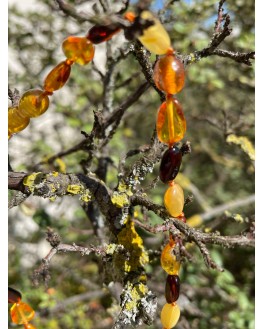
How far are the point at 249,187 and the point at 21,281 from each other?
2.96 feet

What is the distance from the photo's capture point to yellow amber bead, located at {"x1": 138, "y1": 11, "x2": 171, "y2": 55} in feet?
1.51

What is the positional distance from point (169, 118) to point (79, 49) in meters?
0.13

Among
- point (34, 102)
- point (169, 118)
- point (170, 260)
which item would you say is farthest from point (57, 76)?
point (170, 260)

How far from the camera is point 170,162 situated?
581mm

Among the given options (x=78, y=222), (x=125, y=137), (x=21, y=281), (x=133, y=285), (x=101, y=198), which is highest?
(x=125, y=137)

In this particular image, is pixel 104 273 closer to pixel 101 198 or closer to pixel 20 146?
pixel 101 198

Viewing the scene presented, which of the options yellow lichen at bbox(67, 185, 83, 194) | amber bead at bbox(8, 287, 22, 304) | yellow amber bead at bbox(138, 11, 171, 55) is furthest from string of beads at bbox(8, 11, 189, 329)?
amber bead at bbox(8, 287, 22, 304)

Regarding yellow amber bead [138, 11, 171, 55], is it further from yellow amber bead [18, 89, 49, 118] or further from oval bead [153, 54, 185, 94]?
yellow amber bead [18, 89, 49, 118]

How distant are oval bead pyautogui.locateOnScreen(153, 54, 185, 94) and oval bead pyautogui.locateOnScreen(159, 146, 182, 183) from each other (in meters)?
0.08

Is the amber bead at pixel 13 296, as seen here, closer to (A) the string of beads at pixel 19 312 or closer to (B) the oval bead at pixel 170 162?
(A) the string of beads at pixel 19 312

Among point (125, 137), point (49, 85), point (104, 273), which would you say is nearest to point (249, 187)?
point (125, 137)

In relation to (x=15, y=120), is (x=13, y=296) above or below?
below

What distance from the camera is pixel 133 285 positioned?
2.26 feet

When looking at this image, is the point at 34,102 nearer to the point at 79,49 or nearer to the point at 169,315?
the point at 79,49
